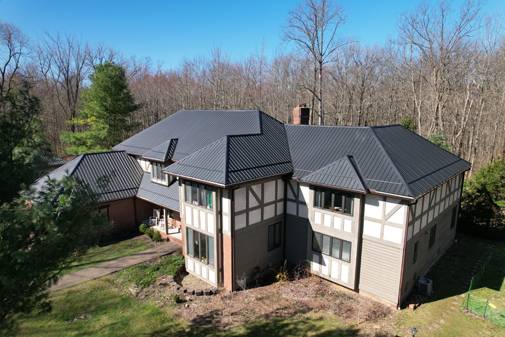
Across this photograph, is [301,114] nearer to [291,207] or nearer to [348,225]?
[291,207]

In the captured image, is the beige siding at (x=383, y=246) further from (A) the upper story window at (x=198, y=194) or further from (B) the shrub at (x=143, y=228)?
(B) the shrub at (x=143, y=228)

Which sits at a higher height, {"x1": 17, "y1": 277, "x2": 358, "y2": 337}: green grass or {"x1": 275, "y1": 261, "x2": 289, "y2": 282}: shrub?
{"x1": 275, "y1": 261, "x2": 289, "y2": 282}: shrub

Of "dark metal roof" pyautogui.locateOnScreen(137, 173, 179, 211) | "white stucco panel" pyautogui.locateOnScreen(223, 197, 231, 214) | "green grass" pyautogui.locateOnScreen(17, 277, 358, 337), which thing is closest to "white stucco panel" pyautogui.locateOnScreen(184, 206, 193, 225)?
"white stucco panel" pyautogui.locateOnScreen(223, 197, 231, 214)

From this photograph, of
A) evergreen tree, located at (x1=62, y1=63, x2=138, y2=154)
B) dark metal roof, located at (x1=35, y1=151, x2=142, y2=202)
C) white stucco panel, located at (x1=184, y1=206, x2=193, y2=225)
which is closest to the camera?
white stucco panel, located at (x1=184, y1=206, x2=193, y2=225)

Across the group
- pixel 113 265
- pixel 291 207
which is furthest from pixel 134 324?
pixel 291 207

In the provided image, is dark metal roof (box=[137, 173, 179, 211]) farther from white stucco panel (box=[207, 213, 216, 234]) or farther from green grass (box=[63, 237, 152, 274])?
white stucco panel (box=[207, 213, 216, 234])

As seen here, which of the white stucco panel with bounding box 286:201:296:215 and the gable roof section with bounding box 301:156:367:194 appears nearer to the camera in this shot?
the gable roof section with bounding box 301:156:367:194
